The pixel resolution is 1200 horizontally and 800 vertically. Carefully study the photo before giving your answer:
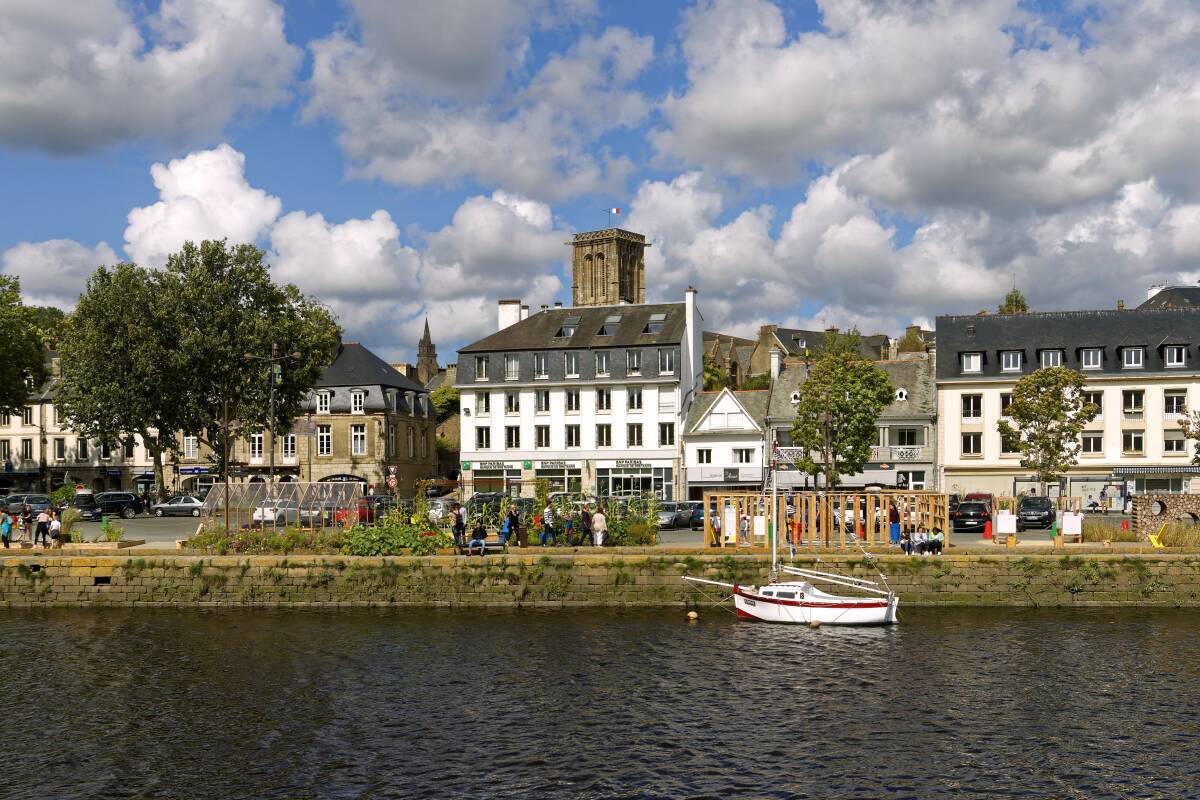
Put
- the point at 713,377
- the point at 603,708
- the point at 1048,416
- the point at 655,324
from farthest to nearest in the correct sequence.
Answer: the point at 713,377 → the point at 655,324 → the point at 1048,416 → the point at 603,708

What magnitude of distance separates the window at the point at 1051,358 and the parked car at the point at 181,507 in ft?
167

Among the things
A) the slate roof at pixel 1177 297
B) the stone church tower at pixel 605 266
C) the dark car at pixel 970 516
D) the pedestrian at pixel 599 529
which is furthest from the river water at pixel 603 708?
the stone church tower at pixel 605 266

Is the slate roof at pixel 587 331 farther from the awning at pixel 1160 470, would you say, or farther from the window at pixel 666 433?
the awning at pixel 1160 470

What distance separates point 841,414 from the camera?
60.0 meters

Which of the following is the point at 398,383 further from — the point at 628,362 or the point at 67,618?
the point at 67,618

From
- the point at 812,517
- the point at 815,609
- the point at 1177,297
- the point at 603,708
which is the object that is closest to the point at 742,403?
the point at 812,517

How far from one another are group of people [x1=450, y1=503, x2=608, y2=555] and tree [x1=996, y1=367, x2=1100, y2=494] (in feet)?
98.4

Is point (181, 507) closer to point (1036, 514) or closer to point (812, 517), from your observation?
point (812, 517)

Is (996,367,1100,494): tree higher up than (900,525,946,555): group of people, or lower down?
higher up

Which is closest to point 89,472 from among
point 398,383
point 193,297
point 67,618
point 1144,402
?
point 398,383

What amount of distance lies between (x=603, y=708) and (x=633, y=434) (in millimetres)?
49084

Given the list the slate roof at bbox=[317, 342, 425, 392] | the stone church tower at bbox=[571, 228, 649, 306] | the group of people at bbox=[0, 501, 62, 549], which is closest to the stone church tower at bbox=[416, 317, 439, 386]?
the stone church tower at bbox=[571, 228, 649, 306]

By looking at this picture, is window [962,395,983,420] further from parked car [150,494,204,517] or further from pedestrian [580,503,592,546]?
parked car [150,494,204,517]

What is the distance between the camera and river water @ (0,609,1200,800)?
59.9 feet
